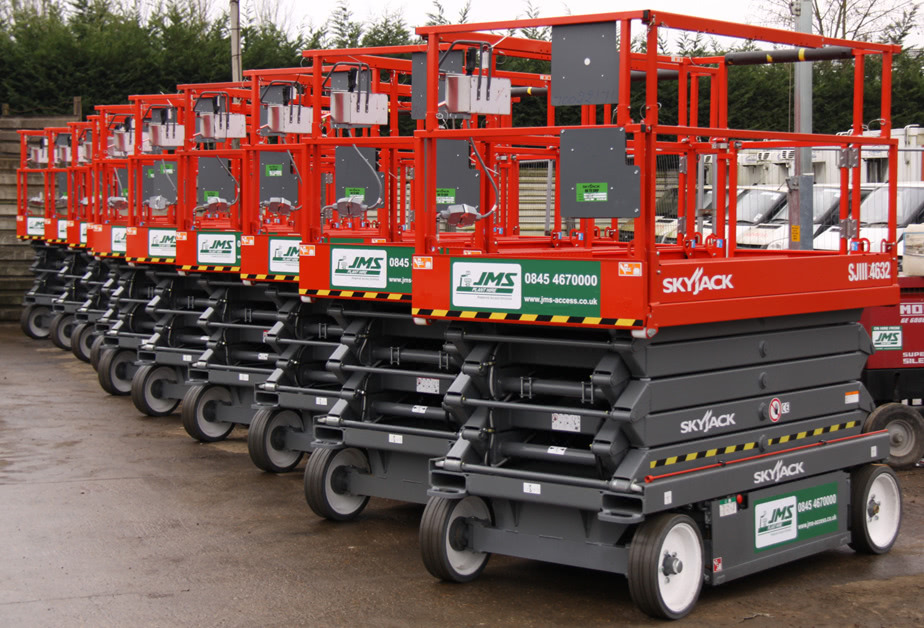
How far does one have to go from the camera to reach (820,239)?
16000mm

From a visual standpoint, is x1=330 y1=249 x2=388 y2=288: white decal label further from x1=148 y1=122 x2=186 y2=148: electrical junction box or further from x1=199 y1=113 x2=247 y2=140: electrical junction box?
x1=148 y1=122 x2=186 y2=148: electrical junction box

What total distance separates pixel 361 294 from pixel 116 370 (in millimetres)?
7047

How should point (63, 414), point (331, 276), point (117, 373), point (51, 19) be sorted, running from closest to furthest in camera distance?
point (331, 276), point (63, 414), point (117, 373), point (51, 19)

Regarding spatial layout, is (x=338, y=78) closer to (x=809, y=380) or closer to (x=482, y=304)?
(x=482, y=304)

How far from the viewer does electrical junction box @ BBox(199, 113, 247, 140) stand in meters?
12.9

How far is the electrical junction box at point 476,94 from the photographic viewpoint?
7.72 m

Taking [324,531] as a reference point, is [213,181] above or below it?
above

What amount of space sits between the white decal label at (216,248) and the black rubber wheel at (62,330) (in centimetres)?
857

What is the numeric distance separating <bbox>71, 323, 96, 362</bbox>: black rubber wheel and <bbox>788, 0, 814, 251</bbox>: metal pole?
36.7 ft

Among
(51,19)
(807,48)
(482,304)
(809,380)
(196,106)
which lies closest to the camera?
(482,304)

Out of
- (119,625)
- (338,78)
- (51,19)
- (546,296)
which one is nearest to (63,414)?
(338,78)

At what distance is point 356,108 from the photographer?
10.0m

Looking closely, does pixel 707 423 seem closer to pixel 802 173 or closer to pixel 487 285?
pixel 487 285

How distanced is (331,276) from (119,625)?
364 cm
